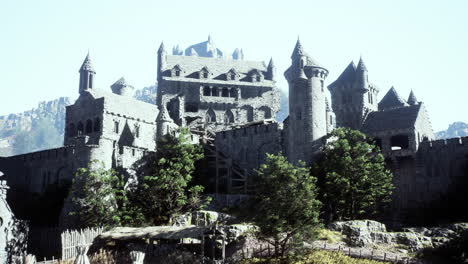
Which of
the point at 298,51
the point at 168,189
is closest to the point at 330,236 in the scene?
the point at 168,189

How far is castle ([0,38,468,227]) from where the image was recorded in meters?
51.3

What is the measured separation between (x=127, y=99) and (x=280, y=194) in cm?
3403

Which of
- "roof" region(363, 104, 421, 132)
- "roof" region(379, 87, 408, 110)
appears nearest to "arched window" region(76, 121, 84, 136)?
"roof" region(363, 104, 421, 132)

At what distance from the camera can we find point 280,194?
36.2 metres

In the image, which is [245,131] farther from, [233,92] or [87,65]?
[87,65]

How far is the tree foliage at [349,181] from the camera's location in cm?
4522

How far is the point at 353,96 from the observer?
6384cm

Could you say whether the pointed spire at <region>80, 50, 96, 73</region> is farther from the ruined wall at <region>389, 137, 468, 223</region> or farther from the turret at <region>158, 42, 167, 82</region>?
the ruined wall at <region>389, 137, 468, 223</region>

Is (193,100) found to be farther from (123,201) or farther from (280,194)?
(280,194)

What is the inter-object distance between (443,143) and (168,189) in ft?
92.9

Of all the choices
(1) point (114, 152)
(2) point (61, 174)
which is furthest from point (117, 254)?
(2) point (61, 174)

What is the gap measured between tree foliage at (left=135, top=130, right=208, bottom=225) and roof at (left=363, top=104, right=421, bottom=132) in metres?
21.2

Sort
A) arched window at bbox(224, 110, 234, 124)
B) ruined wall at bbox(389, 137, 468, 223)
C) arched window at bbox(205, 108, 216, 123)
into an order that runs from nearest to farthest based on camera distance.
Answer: ruined wall at bbox(389, 137, 468, 223)
arched window at bbox(205, 108, 216, 123)
arched window at bbox(224, 110, 234, 124)

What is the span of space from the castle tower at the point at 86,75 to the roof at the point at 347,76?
1232 inches
